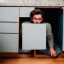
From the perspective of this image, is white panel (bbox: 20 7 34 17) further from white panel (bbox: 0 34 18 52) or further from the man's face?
white panel (bbox: 0 34 18 52)

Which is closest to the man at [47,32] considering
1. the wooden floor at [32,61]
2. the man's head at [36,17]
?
the man's head at [36,17]

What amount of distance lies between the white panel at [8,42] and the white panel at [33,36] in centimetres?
12

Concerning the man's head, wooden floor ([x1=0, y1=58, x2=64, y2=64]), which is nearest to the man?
the man's head

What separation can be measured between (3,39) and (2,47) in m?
0.09

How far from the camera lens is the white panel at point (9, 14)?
210 cm

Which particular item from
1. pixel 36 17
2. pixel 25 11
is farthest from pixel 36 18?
pixel 25 11

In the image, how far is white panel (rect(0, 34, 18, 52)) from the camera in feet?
6.92

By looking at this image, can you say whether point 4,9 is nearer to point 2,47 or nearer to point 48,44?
point 2,47

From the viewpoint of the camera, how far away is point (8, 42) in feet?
6.95

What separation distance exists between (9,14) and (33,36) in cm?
37

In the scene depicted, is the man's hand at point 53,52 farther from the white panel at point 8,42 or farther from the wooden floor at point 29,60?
the white panel at point 8,42

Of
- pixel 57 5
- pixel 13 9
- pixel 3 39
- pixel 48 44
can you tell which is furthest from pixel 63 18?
pixel 3 39

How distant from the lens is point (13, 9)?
2100mm

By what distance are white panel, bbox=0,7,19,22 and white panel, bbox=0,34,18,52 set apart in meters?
0.18
